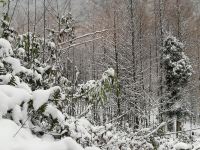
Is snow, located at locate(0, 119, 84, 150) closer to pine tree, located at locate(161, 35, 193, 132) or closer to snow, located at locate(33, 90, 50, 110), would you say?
snow, located at locate(33, 90, 50, 110)

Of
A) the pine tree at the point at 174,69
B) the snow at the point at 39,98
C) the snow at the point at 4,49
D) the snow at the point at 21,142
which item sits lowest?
the snow at the point at 21,142

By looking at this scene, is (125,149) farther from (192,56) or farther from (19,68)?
(192,56)

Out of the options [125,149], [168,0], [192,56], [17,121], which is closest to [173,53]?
[192,56]

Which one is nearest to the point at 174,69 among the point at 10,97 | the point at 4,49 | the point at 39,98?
the point at 4,49

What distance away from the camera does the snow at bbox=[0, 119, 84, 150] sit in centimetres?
242

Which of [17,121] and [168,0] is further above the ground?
[168,0]

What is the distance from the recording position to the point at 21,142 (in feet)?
8.44

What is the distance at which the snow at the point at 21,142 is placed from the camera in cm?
242

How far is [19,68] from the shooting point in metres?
4.05

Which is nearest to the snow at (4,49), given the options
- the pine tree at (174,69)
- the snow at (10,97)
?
the snow at (10,97)

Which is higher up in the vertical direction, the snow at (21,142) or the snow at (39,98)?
the snow at (39,98)

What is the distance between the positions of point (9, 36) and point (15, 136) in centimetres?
266

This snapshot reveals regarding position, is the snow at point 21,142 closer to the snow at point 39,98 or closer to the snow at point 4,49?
the snow at point 39,98

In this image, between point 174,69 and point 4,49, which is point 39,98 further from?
point 174,69
